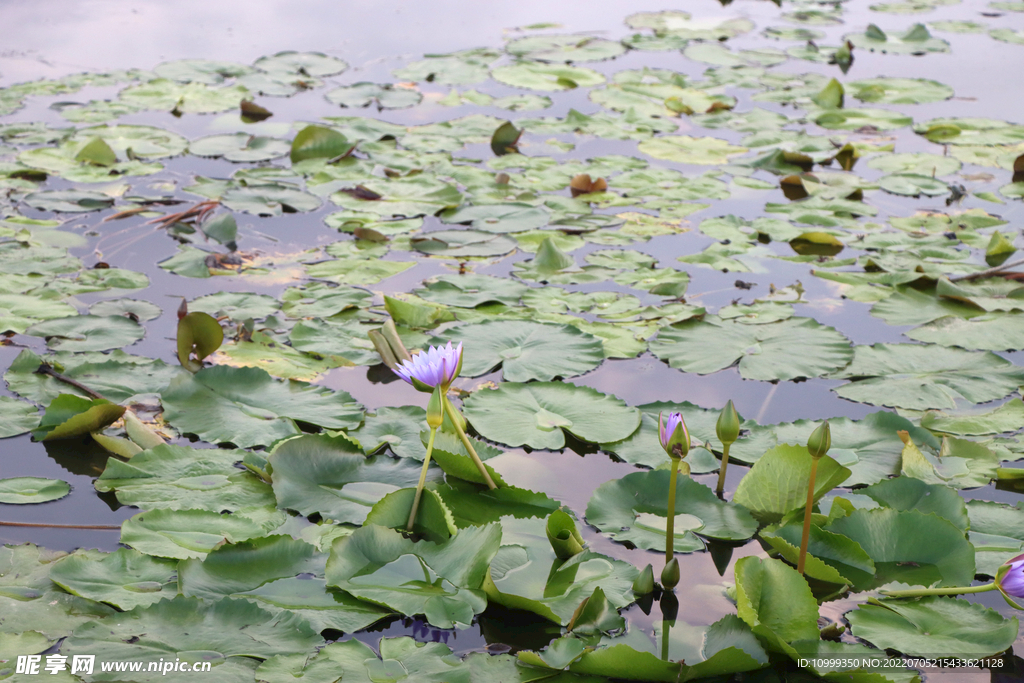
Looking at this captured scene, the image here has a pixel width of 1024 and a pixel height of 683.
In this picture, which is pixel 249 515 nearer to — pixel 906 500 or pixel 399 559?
pixel 399 559

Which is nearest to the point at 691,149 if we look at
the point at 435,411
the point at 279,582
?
the point at 435,411

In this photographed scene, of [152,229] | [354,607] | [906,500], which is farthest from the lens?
[152,229]

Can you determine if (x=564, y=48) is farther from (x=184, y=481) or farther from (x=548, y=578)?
(x=548, y=578)

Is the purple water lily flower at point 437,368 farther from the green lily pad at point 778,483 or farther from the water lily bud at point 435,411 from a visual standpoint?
the green lily pad at point 778,483

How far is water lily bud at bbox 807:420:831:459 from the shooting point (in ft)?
4.65

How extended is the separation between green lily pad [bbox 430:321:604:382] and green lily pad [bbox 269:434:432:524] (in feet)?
1.58

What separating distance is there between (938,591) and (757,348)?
101 cm

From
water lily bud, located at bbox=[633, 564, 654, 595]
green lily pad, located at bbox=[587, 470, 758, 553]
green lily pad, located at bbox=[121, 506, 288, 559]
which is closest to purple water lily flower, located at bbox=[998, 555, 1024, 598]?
green lily pad, located at bbox=[587, 470, 758, 553]

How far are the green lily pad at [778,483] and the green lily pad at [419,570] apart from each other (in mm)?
563

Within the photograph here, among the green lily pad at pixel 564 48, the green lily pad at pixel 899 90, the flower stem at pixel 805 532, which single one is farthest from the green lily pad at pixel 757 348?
the green lily pad at pixel 564 48

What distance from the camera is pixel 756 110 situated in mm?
4609

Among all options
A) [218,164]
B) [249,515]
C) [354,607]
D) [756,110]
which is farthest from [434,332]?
[756,110]

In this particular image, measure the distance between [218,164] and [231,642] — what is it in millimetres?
2920

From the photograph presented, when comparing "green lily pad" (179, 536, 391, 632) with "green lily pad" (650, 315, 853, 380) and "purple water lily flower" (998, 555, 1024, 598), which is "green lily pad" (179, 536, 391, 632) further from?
"green lily pad" (650, 315, 853, 380)
